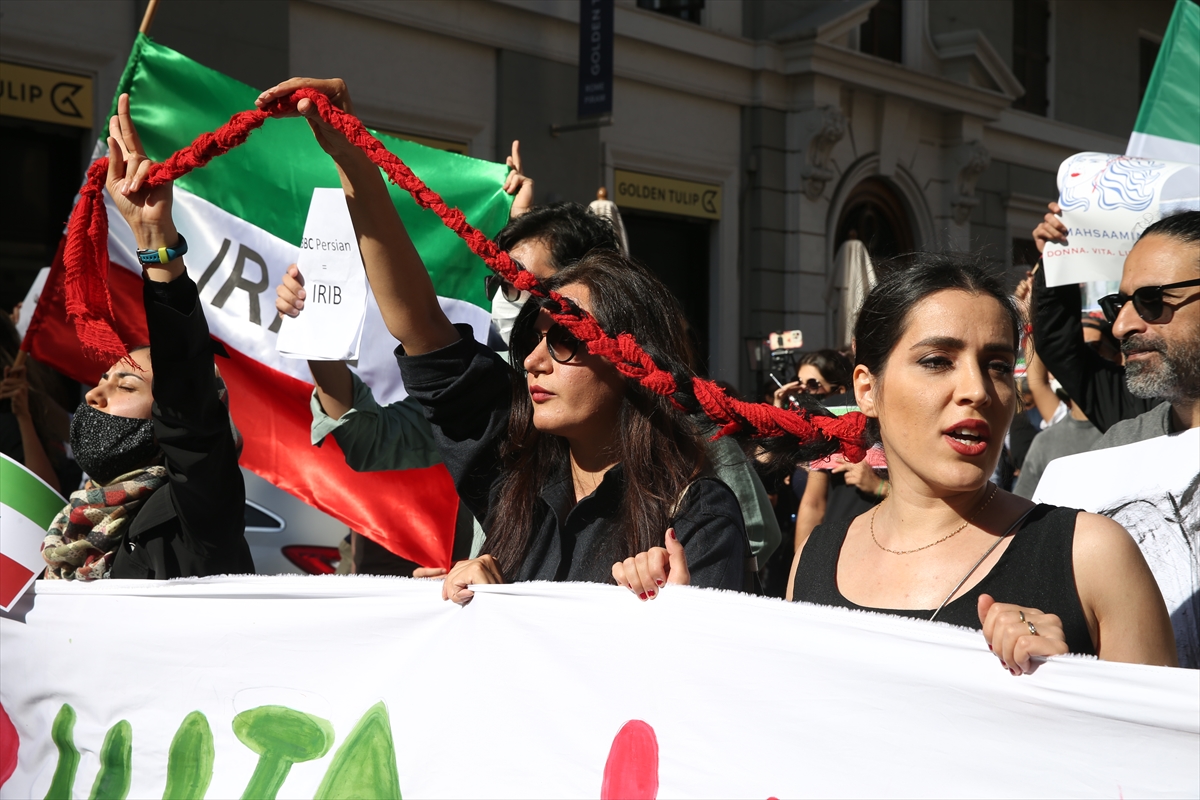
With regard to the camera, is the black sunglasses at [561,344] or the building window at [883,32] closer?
the black sunglasses at [561,344]

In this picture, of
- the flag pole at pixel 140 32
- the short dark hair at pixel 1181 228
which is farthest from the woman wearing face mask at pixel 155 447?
the short dark hair at pixel 1181 228

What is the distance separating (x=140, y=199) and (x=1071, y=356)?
246 centimetres

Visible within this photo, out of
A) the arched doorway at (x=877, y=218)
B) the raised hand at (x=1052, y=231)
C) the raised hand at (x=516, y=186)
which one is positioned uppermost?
the arched doorway at (x=877, y=218)

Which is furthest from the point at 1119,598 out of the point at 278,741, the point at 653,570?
the point at 278,741

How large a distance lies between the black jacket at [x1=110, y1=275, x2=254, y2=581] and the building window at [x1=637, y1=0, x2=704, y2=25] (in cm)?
1054

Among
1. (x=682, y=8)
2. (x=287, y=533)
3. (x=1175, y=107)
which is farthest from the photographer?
(x=682, y=8)

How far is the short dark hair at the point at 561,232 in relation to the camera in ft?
9.63

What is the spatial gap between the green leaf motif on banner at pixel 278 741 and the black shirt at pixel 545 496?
44 cm

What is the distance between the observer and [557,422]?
227 centimetres

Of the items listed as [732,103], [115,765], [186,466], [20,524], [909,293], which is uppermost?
[732,103]

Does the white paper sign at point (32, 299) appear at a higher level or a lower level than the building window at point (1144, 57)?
lower

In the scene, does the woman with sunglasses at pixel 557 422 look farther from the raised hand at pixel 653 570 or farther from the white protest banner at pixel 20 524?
the white protest banner at pixel 20 524

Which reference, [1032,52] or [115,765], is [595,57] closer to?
[1032,52]

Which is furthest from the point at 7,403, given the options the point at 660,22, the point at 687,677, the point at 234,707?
the point at 660,22
